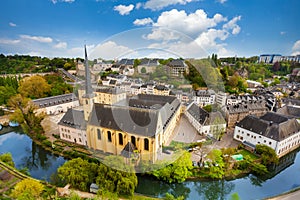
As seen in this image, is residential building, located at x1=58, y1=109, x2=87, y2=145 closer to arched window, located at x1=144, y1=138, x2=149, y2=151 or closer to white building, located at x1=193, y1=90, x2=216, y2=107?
arched window, located at x1=144, y1=138, x2=149, y2=151

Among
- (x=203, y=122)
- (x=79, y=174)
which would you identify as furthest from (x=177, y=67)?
(x=203, y=122)

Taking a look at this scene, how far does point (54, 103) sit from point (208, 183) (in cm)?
1470

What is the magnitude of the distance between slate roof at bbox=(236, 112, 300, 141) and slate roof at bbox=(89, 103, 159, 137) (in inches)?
270

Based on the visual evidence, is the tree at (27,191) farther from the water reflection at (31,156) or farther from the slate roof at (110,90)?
the slate roof at (110,90)

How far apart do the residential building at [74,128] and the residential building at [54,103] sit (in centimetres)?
507

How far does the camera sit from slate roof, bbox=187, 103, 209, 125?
32.0 feet

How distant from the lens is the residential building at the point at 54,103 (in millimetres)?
14617

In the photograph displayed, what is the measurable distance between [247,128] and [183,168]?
562 cm

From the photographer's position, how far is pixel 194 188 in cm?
717

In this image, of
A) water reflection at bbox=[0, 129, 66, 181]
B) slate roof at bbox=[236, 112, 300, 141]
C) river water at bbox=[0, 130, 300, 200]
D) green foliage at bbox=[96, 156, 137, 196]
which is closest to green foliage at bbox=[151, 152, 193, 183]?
river water at bbox=[0, 130, 300, 200]

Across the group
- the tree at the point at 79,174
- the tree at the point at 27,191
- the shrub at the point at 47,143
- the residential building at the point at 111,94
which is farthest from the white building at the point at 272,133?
the shrub at the point at 47,143

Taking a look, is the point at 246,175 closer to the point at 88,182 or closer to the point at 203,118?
the point at 203,118

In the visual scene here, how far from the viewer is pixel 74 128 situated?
31.1ft

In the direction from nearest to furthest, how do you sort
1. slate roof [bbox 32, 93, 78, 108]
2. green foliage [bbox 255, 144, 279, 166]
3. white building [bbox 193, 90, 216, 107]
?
white building [bbox 193, 90, 216, 107] → green foliage [bbox 255, 144, 279, 166] → slate roof [bbox 32, 93, 78, 108]
